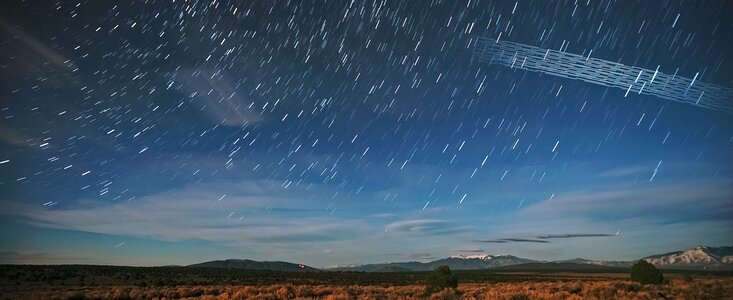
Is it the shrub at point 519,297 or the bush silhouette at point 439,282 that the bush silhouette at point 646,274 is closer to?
the shrub at point 519,297

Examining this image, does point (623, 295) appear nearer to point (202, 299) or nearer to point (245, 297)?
point (245, 297)

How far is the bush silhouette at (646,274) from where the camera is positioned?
98.6 feet

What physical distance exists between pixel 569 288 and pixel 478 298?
892cm

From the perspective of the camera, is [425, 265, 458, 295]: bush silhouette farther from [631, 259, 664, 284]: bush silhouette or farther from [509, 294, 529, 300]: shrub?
[631, 259, 664, 284]: bush silhouette

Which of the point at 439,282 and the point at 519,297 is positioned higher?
the point at 439,282

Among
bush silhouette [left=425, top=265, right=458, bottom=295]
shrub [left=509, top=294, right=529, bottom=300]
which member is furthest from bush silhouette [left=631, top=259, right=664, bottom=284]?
bush silhouette [left=425, top=265, right=458, bottom=295]

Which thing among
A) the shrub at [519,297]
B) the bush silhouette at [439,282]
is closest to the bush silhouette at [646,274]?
the shrub at [519,297]

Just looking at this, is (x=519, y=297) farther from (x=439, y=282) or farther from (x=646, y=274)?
(x=646, y=274)

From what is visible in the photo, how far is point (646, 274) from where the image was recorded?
30.2 metres

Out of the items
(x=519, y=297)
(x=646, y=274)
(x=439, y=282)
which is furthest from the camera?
(x=646, y=274)

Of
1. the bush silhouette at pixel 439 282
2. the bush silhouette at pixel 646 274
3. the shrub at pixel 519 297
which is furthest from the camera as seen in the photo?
the bush silhouette at pixel 646 274

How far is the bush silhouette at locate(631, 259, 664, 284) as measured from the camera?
30062 mm

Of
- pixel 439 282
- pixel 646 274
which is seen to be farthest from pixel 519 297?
pixel 646 274

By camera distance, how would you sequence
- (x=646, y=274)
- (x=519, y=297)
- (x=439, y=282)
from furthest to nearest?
(x=646, y=274) → (x=439, y=282) → (x=519, y=297)
